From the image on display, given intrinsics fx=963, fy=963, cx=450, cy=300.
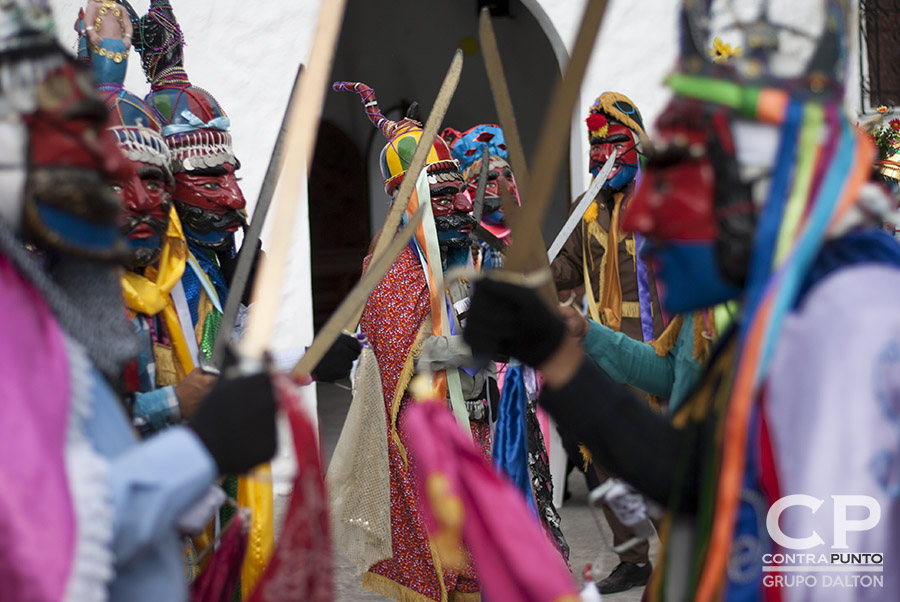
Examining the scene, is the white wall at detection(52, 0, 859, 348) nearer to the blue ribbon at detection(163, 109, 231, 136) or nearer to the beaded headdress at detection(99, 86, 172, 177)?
the blue ribbon at detection(163, 109, 231, 136)

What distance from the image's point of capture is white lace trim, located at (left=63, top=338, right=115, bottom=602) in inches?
50.9

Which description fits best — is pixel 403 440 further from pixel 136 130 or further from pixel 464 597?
pixel 136 130

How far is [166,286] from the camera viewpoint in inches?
111

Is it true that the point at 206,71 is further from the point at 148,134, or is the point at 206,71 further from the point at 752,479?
the point at 752,479

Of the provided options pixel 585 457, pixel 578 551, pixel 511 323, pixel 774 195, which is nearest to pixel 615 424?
pixel 511 323

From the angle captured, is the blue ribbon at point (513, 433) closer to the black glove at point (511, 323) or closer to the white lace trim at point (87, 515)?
the black glove at point (511, 323)

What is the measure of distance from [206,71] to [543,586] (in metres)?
5.20

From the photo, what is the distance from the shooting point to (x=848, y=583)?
4.66ft

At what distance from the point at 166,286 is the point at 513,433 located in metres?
1.21

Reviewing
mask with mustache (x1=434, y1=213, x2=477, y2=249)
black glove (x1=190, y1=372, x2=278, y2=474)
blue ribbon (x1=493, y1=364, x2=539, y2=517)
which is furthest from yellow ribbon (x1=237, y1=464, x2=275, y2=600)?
mask with mustache (x1=434, y1=213, x2=477, y2=249)

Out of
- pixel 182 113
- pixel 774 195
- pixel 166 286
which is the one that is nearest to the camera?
pixel 774 195

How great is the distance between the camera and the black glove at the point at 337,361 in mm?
2887

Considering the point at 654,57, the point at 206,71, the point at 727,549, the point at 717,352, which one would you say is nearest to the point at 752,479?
the point at 727,549

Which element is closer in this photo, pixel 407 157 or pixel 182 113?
pixel 182 113
